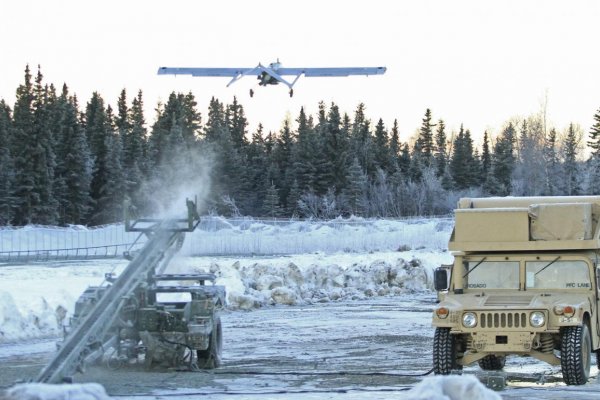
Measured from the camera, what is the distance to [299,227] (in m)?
67.1

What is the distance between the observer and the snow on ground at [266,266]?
24172 millimetres

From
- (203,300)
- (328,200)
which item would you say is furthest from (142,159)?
(203,300)

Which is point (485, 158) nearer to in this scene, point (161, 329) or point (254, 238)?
point (254, 238)

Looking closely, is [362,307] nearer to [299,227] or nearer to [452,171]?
[299,227]

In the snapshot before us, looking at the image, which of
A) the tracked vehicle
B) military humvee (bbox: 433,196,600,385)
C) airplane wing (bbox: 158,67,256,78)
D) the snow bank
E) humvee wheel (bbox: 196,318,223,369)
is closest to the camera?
military humvee (bbox: 433,196,600,385)

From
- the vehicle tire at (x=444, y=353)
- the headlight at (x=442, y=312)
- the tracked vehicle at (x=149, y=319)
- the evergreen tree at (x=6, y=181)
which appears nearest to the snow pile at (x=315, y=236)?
the evergreen tree at (x=6, y=181)

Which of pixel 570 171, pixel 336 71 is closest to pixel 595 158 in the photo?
pixel 570 171

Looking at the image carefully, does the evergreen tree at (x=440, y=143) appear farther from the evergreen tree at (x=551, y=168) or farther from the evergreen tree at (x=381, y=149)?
the evergreen tree at (x=551, y=168)

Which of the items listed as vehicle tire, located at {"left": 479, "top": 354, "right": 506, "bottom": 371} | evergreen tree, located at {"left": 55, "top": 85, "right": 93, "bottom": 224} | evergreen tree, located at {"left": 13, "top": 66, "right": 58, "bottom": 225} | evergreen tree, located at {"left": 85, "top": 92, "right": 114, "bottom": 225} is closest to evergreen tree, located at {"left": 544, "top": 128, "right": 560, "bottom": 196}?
evergreen tree, located at {"left": 85, "top": 92, "right": 114, "bottom": 225}

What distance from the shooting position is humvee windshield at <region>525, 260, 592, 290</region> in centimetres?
1523

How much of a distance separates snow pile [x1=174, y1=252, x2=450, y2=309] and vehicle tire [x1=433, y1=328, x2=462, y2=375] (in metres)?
17.2

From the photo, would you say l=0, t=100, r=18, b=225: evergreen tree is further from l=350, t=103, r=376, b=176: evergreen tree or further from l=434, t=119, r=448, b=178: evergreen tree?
l=434, t=119, r=448, b=178: evergreen tree

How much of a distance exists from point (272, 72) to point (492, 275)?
28510mm

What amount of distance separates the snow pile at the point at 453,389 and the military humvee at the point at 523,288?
6295 mm
